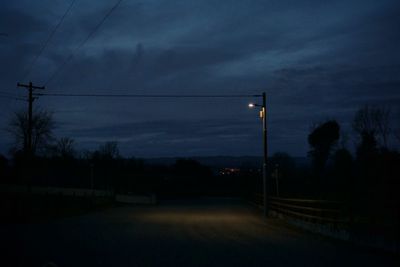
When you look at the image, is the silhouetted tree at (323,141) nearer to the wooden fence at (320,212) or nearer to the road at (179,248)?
the wooden fence at (320,212)

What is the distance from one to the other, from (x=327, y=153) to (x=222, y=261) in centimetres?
4854

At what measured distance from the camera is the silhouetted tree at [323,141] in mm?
58250

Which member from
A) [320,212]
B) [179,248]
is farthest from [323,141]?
[179,248]

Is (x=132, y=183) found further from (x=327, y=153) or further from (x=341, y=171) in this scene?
(x=341, y=171)

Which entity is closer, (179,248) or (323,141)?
(179,248)

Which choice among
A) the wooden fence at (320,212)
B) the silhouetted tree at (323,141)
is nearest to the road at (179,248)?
the wooden fence at (320,212)

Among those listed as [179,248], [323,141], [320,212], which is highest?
[323,141]

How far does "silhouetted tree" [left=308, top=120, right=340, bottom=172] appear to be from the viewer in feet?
191

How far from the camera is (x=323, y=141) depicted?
59.5 meters

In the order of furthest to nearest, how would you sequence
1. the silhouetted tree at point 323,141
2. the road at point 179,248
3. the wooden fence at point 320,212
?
the silhouetted tree at point 323,141 < the wooden fence at point 320,212 < the road at point 179,248

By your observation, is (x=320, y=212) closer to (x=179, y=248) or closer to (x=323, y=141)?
(x=179, y=248)

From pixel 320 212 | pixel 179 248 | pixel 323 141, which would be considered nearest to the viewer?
pixel 179 248

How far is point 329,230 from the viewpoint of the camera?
57.3 feet

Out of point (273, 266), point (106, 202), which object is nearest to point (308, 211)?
point (273, 266)
